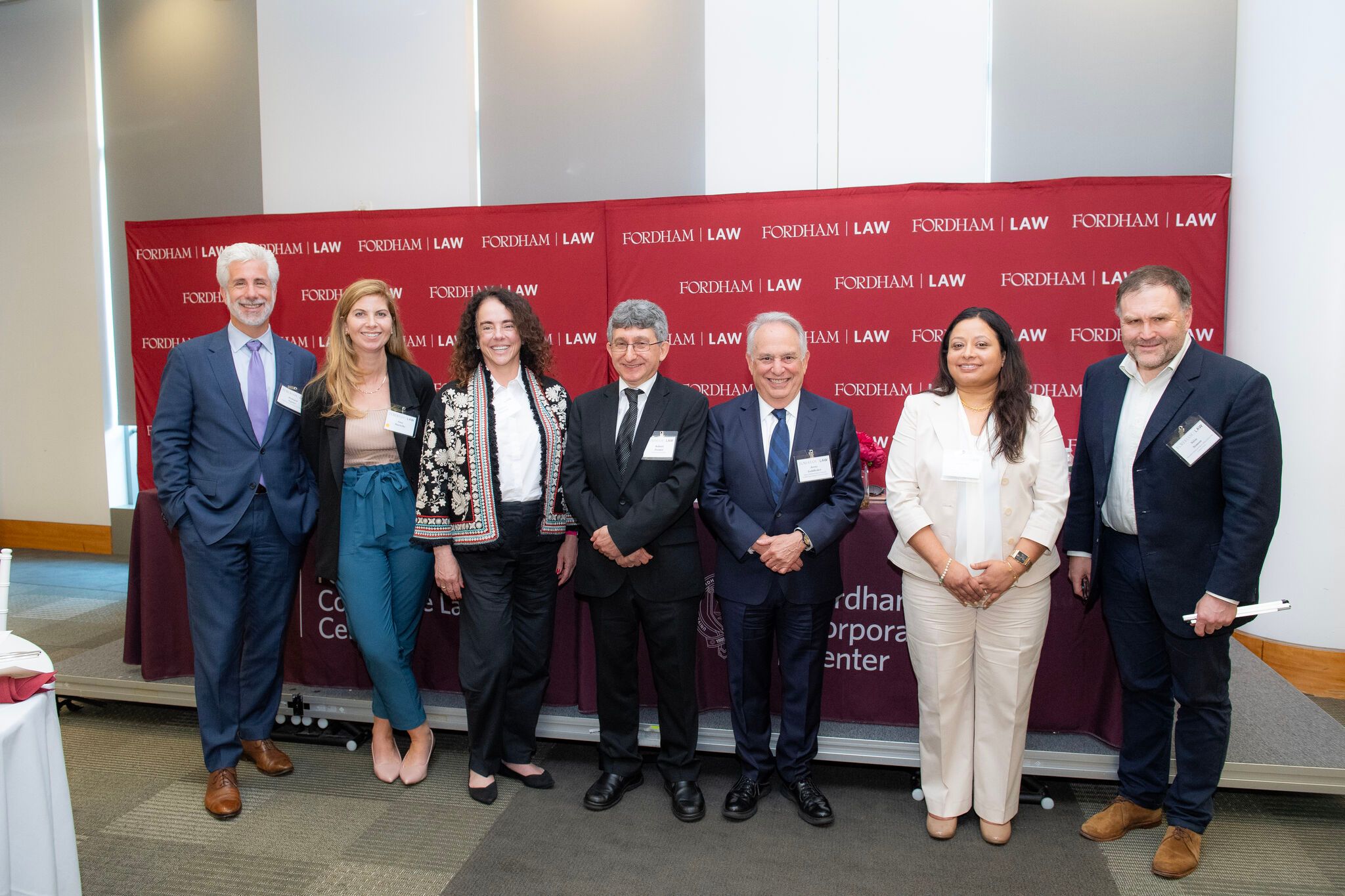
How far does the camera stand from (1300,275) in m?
3.46

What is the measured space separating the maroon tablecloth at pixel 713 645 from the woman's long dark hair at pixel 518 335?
2.90 ft

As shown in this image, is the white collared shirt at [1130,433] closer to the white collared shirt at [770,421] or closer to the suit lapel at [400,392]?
the white collared shirt at [770,421]

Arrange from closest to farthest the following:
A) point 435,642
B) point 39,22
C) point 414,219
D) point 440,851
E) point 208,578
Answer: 1. point 440,851
2. point 208,578
3. point 435,642
4. point 414,219
5. point 39,22

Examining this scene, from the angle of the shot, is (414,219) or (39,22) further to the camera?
(39,22)

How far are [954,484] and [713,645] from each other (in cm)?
116

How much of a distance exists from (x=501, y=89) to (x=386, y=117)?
2.55 feet

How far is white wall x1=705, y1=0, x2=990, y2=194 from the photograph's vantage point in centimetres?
438

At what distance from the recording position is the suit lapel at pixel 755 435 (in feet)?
7.92

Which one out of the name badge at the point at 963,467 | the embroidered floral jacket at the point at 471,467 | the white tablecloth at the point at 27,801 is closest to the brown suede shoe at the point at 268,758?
the embroidered floral jacket at the point at 471,467

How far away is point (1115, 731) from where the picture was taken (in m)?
2.70

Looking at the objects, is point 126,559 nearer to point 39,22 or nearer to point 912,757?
point 39,22

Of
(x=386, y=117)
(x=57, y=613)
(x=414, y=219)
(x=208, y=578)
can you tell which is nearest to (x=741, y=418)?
(x=208, y=578)

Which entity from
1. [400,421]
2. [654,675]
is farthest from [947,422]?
[400,421]

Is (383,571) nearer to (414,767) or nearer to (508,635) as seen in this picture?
(508,635)
